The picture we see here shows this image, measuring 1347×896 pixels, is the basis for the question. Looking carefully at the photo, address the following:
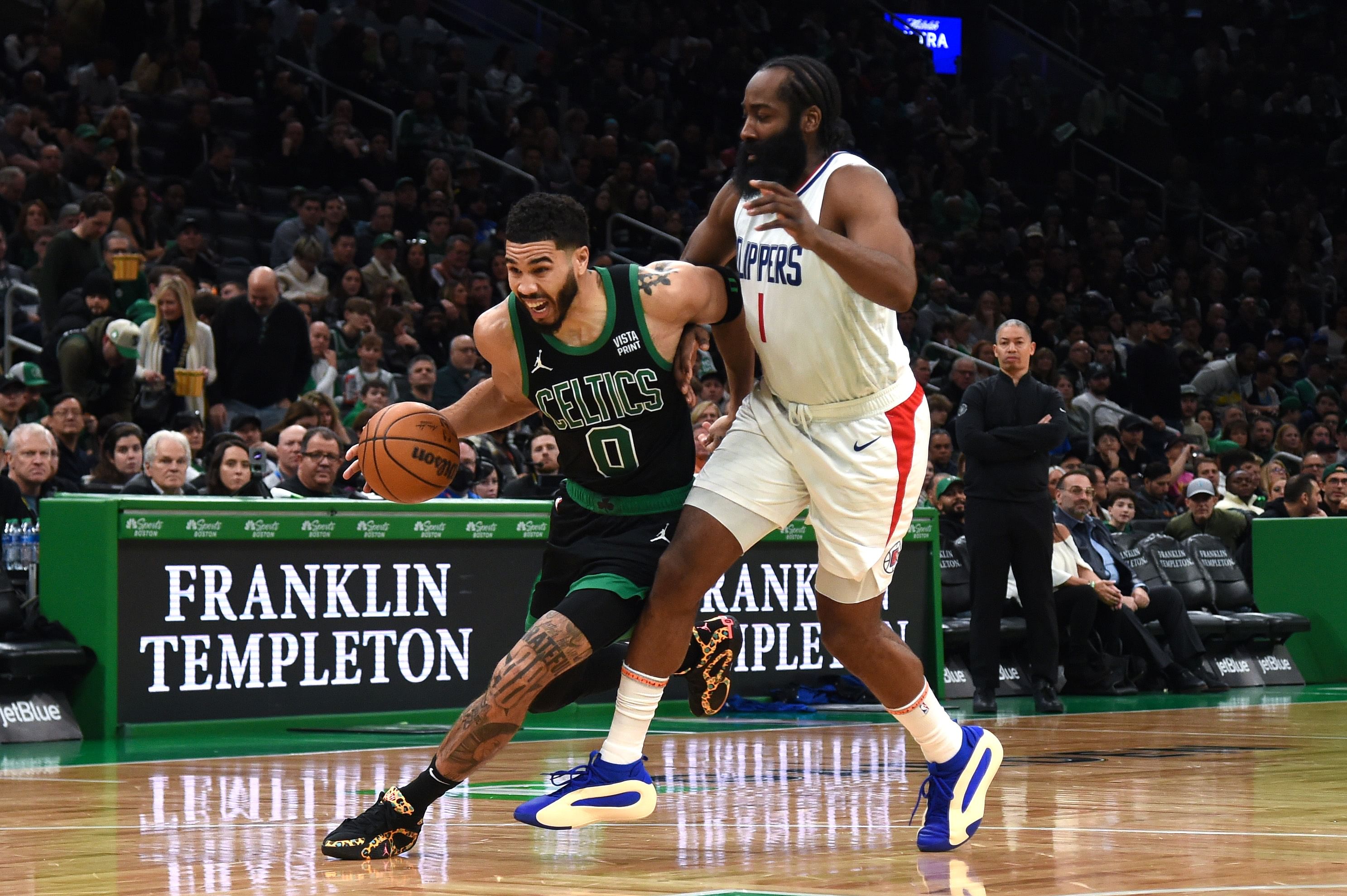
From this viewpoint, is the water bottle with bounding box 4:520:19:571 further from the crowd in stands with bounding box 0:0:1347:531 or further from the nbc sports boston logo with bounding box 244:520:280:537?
the nbc sports boston logo with bounding box 244:520:280:537

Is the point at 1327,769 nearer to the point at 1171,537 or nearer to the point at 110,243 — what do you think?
the point at 1171,537

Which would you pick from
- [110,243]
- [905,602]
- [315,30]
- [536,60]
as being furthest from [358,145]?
[905,602]

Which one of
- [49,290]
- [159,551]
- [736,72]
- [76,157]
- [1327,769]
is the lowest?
[1327,769]

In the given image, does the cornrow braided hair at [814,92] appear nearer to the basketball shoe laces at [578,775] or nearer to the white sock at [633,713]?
the white sock at [633,713]

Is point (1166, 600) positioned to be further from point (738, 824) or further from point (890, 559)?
point (890, 559)

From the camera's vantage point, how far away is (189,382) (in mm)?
11453

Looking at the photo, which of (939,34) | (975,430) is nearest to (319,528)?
(975,430)

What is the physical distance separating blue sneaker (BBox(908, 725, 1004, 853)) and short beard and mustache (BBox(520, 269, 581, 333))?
5.06 feet

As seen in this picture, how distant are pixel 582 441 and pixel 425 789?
3.24 ft

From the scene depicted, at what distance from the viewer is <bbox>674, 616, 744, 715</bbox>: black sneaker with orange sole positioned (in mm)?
5035

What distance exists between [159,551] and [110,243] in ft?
13.6

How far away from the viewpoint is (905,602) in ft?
37.1

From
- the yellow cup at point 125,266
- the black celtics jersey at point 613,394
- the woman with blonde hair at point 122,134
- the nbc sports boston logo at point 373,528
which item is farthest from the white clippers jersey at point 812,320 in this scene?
the woman with blonde hair at point 122,134

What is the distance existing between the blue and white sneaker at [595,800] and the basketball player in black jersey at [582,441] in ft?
0.65
